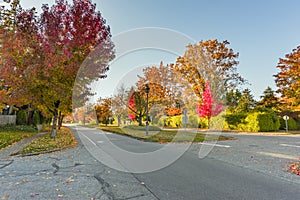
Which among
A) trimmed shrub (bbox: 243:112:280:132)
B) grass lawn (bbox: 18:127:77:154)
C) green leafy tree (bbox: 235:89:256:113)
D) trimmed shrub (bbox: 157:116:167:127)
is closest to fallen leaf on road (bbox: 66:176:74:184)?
grass lawn (bbox: 18:127:77:154)

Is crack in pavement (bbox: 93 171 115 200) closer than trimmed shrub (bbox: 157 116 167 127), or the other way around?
crack in pavement (bbox: 93 171 115 200)

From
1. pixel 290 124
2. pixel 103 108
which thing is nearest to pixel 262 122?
pixel 290 124

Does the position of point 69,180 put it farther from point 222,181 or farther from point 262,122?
point 262,122

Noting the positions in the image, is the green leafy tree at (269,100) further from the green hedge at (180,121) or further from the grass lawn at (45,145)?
the grass lawn at (45,145)

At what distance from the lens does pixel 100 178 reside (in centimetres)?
420

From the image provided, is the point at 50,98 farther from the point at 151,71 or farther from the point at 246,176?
the point at 151,71

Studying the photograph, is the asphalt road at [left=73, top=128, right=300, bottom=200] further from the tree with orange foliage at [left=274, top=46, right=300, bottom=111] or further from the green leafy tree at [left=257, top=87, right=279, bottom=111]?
the green leafy tree at [left=257, top=87, right=279, bottom=111]

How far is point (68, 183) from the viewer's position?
385 centimetres

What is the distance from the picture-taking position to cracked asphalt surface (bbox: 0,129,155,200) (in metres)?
3.24

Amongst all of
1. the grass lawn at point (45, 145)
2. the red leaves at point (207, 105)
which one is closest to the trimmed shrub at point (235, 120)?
the red leaves at point (207, 105)

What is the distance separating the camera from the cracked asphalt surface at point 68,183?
3.24m

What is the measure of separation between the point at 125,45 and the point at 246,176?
9881 millimetres

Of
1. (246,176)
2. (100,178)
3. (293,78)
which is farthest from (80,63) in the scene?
(293,78)

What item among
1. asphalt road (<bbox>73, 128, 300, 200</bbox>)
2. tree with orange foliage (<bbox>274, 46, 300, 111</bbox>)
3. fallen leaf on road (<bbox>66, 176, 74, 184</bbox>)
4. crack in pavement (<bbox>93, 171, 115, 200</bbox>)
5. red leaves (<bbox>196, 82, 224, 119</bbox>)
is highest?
tree with orange foliage (<bbox>274, 46, 300, 111</bbox>)
